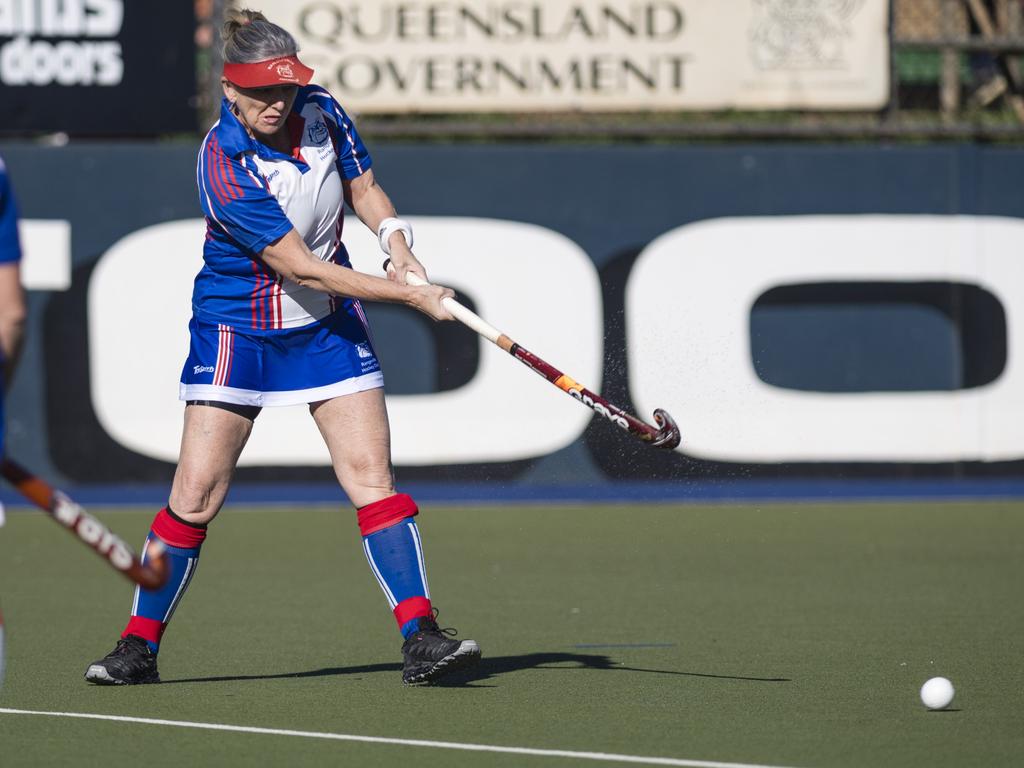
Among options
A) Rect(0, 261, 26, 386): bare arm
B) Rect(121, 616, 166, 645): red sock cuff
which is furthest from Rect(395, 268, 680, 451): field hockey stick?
Rect(0, 261, 26, 386): bare arm

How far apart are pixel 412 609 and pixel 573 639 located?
4.05 feet

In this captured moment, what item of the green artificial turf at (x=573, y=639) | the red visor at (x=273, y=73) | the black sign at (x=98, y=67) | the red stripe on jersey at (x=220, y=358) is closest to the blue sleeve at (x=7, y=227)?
the green artificial turf at (x=573, y=639)

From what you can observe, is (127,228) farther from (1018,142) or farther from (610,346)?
(1018,142)

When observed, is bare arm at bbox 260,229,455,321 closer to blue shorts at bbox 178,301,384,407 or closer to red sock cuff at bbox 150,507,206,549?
blue shorts at bbox 178,301,384,407

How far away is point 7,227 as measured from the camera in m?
3.92

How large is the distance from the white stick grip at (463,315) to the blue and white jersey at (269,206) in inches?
11.5

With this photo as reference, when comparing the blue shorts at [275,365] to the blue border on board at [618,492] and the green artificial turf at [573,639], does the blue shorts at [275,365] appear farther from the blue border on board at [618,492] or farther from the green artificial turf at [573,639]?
the blue border on board at [618,492]

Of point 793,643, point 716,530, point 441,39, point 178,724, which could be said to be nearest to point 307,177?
point 178,724

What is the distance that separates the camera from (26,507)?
11.2 m

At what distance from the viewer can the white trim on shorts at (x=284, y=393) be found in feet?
19.0

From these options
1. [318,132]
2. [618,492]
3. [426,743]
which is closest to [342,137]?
[318,132]

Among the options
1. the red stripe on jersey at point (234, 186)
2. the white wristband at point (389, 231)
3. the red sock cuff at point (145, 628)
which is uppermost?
the red stripe on jersey at point (234, 186)

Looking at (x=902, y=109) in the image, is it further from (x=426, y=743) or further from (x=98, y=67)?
(x=426, y=743)

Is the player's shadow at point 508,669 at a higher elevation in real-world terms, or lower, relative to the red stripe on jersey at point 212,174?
lower
